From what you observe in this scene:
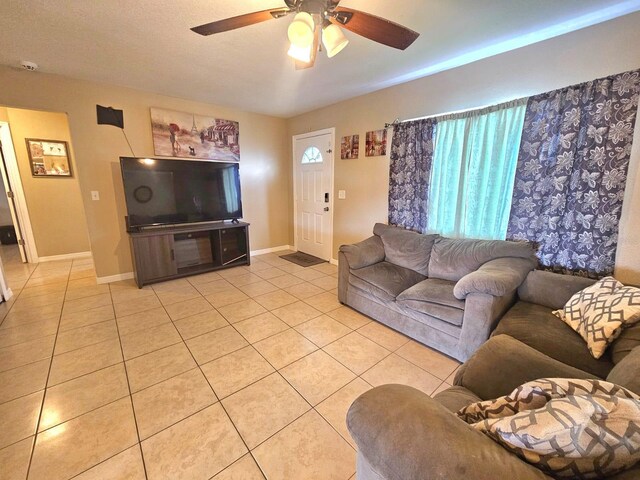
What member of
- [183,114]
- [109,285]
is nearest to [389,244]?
[183,114]

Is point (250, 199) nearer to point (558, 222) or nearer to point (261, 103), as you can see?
point (261, 103)

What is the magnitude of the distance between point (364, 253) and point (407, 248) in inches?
18.4

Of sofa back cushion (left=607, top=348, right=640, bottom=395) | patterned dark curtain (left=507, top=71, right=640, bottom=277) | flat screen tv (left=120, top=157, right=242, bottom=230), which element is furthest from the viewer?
flat screen tv (left=120, top=157, right=242, bottom=230)

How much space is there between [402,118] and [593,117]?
5.38 feet

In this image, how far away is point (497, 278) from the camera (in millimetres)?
1727

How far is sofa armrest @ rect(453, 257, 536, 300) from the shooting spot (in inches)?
66.7

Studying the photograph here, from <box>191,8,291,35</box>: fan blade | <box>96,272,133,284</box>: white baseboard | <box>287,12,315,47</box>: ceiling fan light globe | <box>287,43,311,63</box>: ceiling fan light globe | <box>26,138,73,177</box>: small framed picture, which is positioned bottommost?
<box>96,272,133,284</box>: white baseboard

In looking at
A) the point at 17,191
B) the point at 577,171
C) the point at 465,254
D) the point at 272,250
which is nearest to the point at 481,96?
the point at 577,171

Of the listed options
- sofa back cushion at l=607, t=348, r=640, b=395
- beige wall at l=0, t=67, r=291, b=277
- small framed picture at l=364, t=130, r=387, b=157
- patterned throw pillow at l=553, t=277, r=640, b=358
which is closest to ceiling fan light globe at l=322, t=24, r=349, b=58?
small framed picture at l=364, t=130, r=387, b=157

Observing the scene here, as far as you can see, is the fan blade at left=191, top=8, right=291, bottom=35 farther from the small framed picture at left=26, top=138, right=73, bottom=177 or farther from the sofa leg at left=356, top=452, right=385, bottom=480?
the small framed picture at left=26, top=138, right=73, bottom=177

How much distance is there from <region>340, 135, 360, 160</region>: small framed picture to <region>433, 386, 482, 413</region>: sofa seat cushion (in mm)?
3064

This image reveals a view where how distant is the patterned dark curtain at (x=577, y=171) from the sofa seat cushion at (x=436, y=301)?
0.89 m

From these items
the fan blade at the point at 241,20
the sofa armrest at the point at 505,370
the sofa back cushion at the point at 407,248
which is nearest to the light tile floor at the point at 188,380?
the sofa armrest at the point at 505,370

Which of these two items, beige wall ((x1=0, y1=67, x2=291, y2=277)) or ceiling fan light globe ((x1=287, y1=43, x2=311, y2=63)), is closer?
ceiling fan light globe ((x1=287, y1=43, x2=311, y2=63))
